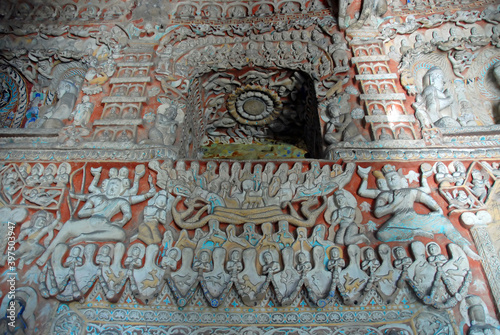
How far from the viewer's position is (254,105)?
677cm

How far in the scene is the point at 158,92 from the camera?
225 inches

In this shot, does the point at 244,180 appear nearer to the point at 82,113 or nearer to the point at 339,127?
the point at 339,127

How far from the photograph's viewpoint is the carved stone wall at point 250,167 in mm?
3578

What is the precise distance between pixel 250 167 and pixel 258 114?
2.39 m

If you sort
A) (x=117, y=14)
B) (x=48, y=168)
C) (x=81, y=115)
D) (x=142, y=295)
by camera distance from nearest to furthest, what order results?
(x=142, y=295) < (x=48, y=168) < (x=81, y=115) < (x=117, y=14)

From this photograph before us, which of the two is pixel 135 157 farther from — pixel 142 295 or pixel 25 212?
pixel 142 295

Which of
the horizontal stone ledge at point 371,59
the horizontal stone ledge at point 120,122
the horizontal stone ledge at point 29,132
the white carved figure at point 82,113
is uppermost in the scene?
the horizontal stone ledge at point 371,59

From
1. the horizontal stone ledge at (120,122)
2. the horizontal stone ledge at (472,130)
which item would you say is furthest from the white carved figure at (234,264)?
the horizontal stone ledge at (472,130)

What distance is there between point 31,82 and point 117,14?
7.03 feet

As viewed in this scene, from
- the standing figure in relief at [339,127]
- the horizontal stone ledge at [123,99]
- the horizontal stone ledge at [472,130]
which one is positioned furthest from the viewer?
the horizontal stone ledge at [123,99]

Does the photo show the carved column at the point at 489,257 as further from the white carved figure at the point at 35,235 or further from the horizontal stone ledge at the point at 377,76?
the white carved figure at the point at 35,235

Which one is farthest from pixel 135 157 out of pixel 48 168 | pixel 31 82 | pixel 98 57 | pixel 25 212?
pixel 31 82

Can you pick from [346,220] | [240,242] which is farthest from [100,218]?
[346,220]

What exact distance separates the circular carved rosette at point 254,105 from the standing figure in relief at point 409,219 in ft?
10.5
